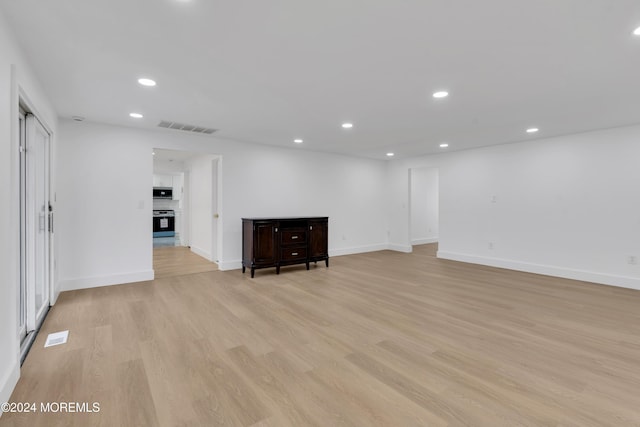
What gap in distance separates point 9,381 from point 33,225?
1769 millimetres

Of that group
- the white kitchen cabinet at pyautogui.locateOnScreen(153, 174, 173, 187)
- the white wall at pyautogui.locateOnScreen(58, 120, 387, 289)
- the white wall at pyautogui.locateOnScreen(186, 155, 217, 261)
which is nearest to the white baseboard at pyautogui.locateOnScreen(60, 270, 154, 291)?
the white wall at pyautogui.locateOnScreen(58, 120, 387, 289)

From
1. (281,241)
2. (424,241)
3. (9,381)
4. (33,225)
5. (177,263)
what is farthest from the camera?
(424,241)

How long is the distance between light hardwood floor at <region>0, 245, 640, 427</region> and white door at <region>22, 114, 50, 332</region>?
23cm

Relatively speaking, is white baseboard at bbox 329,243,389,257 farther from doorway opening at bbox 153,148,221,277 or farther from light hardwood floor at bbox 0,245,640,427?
light hardwood floor at bbox 0,245,640,427

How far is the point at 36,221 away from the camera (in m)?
3.16

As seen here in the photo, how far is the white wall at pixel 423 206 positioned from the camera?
29.8 feet

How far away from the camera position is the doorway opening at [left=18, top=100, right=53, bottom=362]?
2.80 meters

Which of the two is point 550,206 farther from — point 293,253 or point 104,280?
point 104,280

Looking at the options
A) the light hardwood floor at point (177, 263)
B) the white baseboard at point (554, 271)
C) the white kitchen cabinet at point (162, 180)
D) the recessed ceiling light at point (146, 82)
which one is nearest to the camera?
the recessed ceiling light at point (146, 82)

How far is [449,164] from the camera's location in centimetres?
675

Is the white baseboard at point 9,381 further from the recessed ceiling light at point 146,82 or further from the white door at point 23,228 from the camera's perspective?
the recessed ceiling light at point 146,82

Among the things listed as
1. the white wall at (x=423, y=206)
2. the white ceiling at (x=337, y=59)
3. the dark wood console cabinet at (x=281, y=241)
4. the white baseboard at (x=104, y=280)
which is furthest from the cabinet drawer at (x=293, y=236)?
the white wall at (x=423, y=206)

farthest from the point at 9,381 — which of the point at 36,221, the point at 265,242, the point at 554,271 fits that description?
the point at 554,271

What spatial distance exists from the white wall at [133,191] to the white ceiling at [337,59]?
21.6 inches
